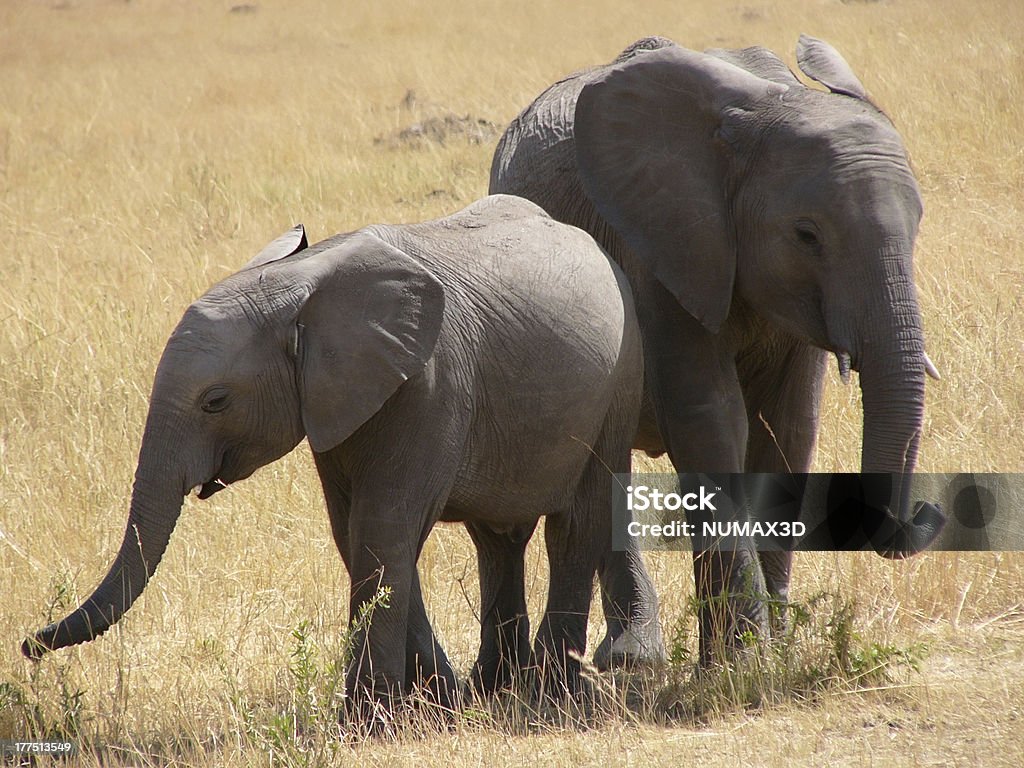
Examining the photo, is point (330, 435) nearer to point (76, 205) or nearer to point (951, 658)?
point (951, 658)

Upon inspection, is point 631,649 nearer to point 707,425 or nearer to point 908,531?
point 707,425

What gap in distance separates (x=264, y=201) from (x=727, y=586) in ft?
25.2

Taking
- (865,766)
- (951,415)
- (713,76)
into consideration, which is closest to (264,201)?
A: (951,415)

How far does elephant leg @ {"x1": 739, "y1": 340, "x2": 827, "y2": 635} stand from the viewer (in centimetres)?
569

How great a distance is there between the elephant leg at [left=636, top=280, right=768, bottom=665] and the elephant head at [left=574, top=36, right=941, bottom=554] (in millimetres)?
126

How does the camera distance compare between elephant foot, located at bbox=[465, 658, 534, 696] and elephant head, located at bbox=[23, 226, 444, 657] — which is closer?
elephant head, located at bbox=[23, 226, 444, 657]

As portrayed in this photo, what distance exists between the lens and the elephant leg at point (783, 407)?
569 centimetres

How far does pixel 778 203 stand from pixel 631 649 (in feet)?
5.42

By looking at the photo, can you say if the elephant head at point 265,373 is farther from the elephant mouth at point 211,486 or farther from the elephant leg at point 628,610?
the elephant leg at point 628,610

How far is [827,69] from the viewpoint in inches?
213

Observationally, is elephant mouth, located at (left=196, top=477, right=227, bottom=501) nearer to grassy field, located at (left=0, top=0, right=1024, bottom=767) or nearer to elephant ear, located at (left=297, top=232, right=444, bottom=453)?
elephant ear, located at (left=297, top=232, right=444, bottom=453)

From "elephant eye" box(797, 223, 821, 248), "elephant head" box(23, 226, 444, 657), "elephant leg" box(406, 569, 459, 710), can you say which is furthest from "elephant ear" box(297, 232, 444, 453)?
"elephant eye" box(797, 223, 821, 248)

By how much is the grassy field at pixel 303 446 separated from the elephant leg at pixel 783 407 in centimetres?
52

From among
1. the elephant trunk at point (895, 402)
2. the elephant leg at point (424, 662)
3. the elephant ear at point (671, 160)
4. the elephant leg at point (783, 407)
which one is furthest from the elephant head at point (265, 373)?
the elephant leg at point (783, 407)
